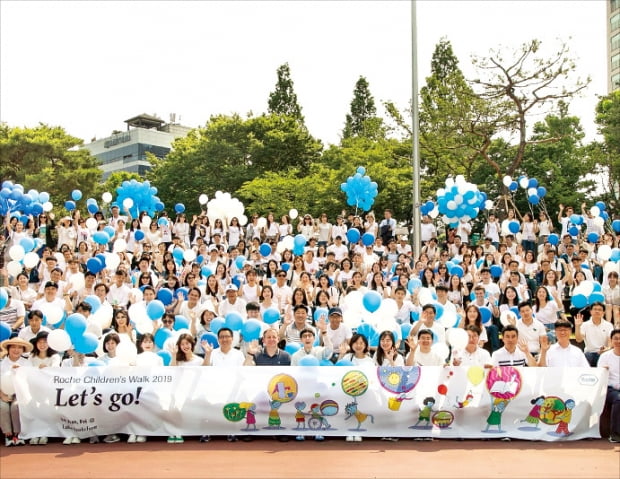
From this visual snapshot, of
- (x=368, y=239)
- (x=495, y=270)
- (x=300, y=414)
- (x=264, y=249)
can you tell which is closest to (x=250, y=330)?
(x=300, y=414)

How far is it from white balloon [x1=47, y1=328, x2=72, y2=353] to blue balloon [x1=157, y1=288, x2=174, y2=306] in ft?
9.45

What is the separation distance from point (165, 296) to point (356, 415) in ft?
13.8

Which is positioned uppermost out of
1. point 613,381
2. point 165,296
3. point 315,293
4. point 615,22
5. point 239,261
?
A: point 615,22

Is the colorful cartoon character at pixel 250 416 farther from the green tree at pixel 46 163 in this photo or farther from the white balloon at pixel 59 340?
the green tree at pixel 46 163

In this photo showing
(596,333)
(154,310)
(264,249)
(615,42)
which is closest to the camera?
(596,333)

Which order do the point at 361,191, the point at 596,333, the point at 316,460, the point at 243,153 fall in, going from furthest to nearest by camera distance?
the point at 243,153, the point at 361,191, the point at 596,333, the point at 316,460

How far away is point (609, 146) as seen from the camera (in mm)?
26969

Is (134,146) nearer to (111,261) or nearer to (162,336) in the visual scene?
(111,261)

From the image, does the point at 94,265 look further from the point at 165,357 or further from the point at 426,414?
the point at 426,414

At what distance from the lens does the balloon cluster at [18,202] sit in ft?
52.4

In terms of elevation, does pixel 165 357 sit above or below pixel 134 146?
below

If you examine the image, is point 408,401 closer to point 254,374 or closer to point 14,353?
point 254,374

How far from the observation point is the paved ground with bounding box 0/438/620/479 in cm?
609

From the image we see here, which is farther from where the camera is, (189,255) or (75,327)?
(189,255)
